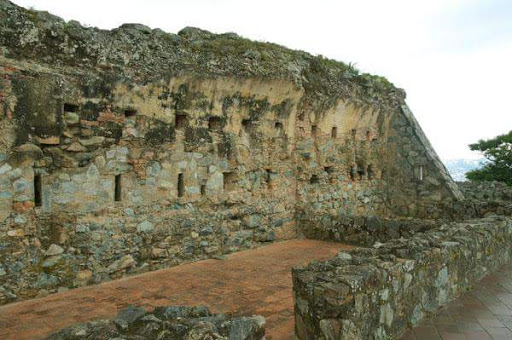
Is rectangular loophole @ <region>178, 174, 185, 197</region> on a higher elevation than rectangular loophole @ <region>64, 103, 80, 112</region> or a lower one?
lower

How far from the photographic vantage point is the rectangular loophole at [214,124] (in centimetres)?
735

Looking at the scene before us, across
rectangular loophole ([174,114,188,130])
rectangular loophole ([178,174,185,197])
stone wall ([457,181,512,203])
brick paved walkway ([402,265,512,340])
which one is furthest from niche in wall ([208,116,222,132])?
stone wall ([457,181,512,203])

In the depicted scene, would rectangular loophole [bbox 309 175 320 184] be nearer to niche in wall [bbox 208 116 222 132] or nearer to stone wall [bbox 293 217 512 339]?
niche in wall [bbox 208 116 222 132]

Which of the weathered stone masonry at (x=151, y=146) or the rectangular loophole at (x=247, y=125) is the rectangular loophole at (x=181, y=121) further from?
the rectangular loophole at (x=247, y=125)

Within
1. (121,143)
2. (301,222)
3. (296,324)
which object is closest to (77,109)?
(121,143)

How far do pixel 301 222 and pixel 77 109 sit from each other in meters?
5.30

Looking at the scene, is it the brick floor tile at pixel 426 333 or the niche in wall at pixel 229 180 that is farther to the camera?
the niche in wall at pixel 229 180

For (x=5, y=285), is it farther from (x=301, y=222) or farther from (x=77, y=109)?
(x=301, y=222)

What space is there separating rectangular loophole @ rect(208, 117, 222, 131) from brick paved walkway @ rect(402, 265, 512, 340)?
464cm

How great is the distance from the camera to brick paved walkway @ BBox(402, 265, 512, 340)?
3.82m

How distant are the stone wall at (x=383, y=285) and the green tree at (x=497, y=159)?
53.5ft

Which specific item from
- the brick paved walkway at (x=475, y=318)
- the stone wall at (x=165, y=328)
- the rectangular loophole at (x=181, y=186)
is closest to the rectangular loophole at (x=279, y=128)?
the rectangular loophole at (x=181, y=186)

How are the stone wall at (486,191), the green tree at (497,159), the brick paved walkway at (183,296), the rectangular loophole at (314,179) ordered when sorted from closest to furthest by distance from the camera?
the brick paved walkway at (183,296)
the rectangular loophole at (314,179)
the stone wall at (486,191)
the green tree at (497,159)

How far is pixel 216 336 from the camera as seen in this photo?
2.57 metres
